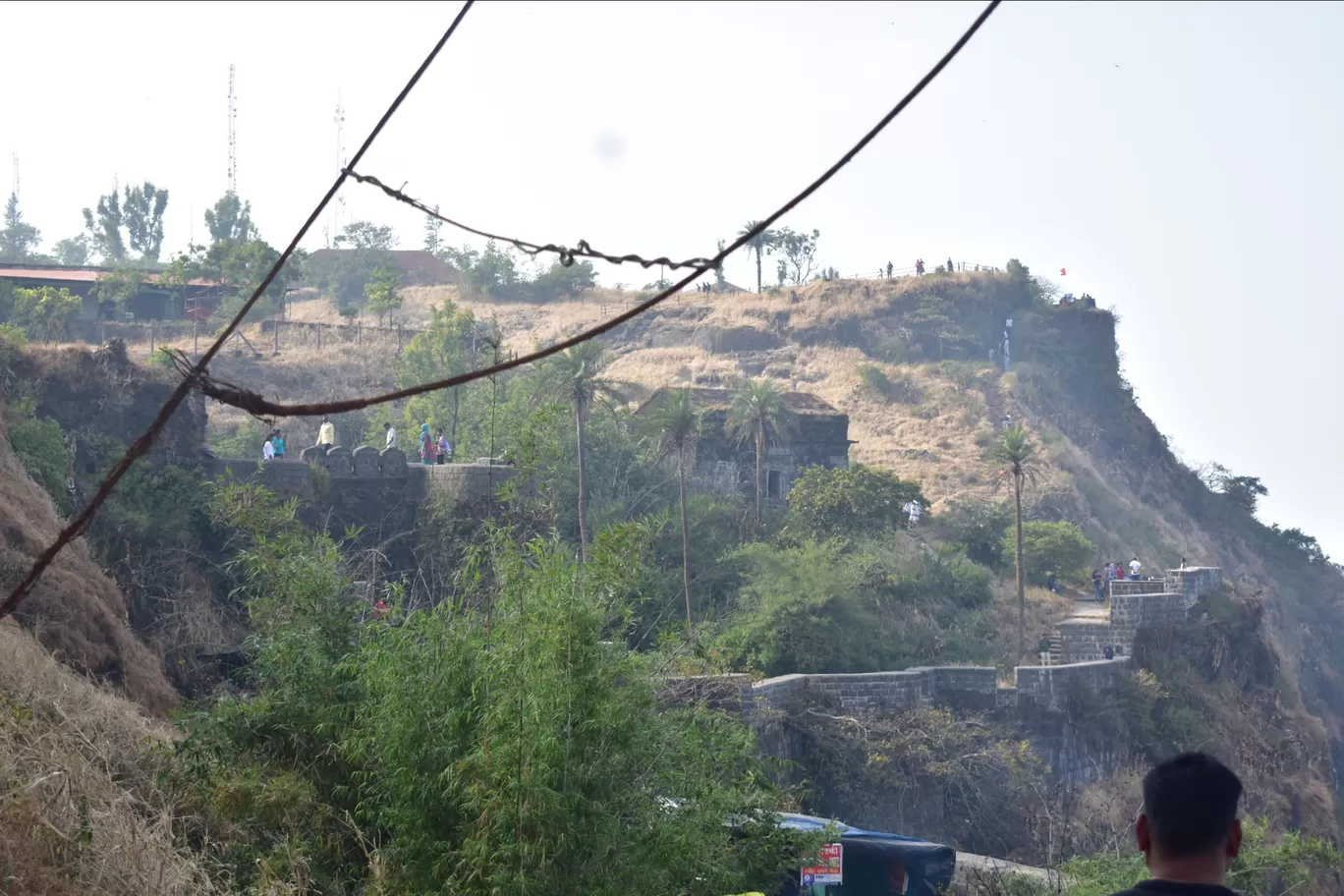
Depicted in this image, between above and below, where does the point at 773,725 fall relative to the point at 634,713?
below

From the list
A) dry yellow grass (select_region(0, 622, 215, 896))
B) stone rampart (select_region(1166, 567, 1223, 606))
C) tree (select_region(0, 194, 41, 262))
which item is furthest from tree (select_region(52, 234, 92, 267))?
dry yellow grass (select_region(0, 622, 215, 896))

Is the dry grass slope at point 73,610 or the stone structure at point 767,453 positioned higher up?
the stone structure at point 767,453

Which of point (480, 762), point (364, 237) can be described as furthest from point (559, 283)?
point (480, 762)

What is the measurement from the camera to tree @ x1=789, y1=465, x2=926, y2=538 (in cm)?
3562

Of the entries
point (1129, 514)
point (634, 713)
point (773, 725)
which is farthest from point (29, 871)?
point (1129, 514)

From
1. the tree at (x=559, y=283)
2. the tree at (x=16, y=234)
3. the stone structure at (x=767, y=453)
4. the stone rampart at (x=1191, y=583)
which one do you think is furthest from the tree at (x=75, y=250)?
the stone rampart at (x=1191, y=583)

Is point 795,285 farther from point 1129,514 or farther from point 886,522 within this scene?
point 886,522

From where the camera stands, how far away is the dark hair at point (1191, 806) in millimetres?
3514

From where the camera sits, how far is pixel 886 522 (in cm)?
3628

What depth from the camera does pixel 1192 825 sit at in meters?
3.52

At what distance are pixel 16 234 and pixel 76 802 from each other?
85.6 metres

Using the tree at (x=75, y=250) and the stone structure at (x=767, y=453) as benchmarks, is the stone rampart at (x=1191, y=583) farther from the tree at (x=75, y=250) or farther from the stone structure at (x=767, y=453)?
the tree at (x=75, y=250)

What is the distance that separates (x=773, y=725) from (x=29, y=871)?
59.7ft

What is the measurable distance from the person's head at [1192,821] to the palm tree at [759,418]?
117 ft
